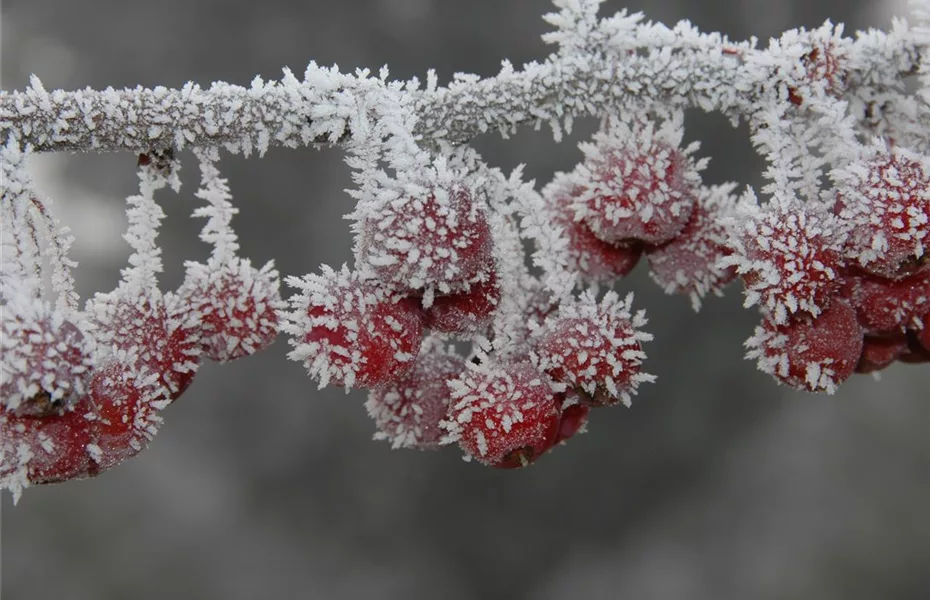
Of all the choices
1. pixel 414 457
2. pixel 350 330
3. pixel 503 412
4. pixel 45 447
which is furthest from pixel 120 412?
pixel 414 457

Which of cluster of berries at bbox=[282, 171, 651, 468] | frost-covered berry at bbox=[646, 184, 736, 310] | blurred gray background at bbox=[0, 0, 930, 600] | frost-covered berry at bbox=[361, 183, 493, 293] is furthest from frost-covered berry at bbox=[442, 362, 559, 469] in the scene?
blurred gray background at bbox=[0, 0, 930, 600]

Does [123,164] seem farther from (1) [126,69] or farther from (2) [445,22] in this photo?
(2) [445,22]

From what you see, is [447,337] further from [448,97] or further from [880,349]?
[880,349]

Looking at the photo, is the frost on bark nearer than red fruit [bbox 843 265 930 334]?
Yes

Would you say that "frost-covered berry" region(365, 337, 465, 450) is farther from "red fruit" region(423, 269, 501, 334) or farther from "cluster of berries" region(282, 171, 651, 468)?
"red fruit" region(423, 269, 501, 334)

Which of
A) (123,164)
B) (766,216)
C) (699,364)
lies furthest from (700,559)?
(766,216)

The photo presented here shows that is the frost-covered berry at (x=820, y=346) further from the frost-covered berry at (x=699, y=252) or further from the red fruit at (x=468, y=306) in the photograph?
the red fruit at (x=468, y=306)


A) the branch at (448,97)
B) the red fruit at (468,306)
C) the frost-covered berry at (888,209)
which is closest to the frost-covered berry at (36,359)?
the branch at (448,97)
